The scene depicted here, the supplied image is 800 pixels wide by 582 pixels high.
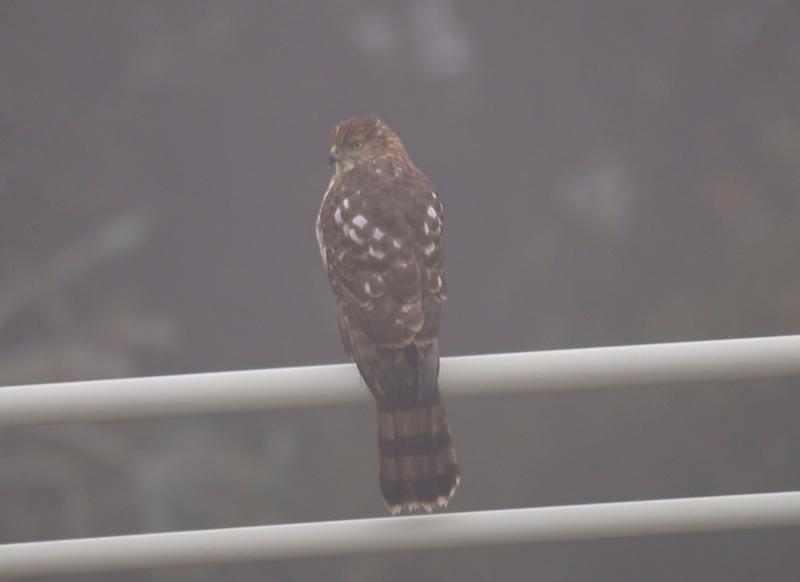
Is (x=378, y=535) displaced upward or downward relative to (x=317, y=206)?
downward

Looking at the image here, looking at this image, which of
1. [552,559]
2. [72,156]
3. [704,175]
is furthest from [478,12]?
[552,559]

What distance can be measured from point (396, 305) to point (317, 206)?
2.07 m

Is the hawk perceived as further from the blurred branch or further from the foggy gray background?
the blurred branch

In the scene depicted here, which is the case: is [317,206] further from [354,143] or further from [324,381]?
[324,381]

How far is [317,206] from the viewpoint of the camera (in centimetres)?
353

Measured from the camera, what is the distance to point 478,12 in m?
3.49

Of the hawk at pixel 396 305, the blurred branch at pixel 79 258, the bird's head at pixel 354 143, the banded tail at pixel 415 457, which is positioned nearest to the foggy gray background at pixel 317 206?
the blurred branch at pixel 79 258

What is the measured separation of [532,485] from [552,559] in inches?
16.2

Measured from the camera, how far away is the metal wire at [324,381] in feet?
3.51

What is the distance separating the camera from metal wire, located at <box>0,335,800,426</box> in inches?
42.1

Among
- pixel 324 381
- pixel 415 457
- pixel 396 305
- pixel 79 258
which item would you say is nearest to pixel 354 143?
pixel 396 305

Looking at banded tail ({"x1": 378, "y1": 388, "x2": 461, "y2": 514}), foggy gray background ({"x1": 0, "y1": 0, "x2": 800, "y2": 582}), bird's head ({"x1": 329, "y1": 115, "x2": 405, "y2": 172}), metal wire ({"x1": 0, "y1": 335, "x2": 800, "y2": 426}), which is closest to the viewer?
metal wire ({"x1": 0, "y1": 335, "x2": 800, "y2": 426})

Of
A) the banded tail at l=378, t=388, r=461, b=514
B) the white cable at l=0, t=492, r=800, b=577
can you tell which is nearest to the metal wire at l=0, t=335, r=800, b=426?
the white cable at l=0, t=492, r=800, b=577

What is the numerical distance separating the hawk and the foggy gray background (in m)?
1.58
